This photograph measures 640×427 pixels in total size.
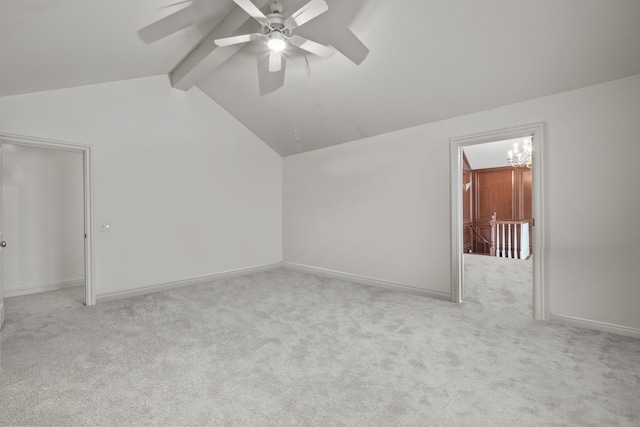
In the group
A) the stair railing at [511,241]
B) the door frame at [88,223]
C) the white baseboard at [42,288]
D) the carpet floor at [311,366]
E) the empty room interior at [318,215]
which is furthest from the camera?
the stair railing at [511,241]

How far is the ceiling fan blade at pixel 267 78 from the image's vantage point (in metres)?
3.69

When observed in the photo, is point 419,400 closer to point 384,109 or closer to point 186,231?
point 384,109

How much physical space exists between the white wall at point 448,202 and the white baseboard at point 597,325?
4cm

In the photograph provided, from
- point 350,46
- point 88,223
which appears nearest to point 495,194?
point 350,46

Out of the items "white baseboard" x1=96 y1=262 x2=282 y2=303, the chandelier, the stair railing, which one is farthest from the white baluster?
"white baseboard" x1=96 y1=262 x2=282 y2=303

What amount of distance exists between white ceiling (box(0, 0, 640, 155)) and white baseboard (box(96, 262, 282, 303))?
8.48 feet

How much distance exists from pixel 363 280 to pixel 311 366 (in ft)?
8.47

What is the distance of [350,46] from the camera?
306 centimetres

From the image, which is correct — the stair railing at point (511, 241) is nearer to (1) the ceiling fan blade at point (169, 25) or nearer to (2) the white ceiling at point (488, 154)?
(2) the white ceiling at point (488, 154)

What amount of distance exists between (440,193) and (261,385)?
307 cm

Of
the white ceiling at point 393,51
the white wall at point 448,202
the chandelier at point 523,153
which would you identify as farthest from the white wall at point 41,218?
the chandelier at point 523,153

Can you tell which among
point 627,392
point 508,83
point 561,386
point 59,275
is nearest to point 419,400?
point 561,386

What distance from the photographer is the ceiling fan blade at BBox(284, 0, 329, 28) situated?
7.37 ft

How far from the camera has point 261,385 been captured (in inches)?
79.0
